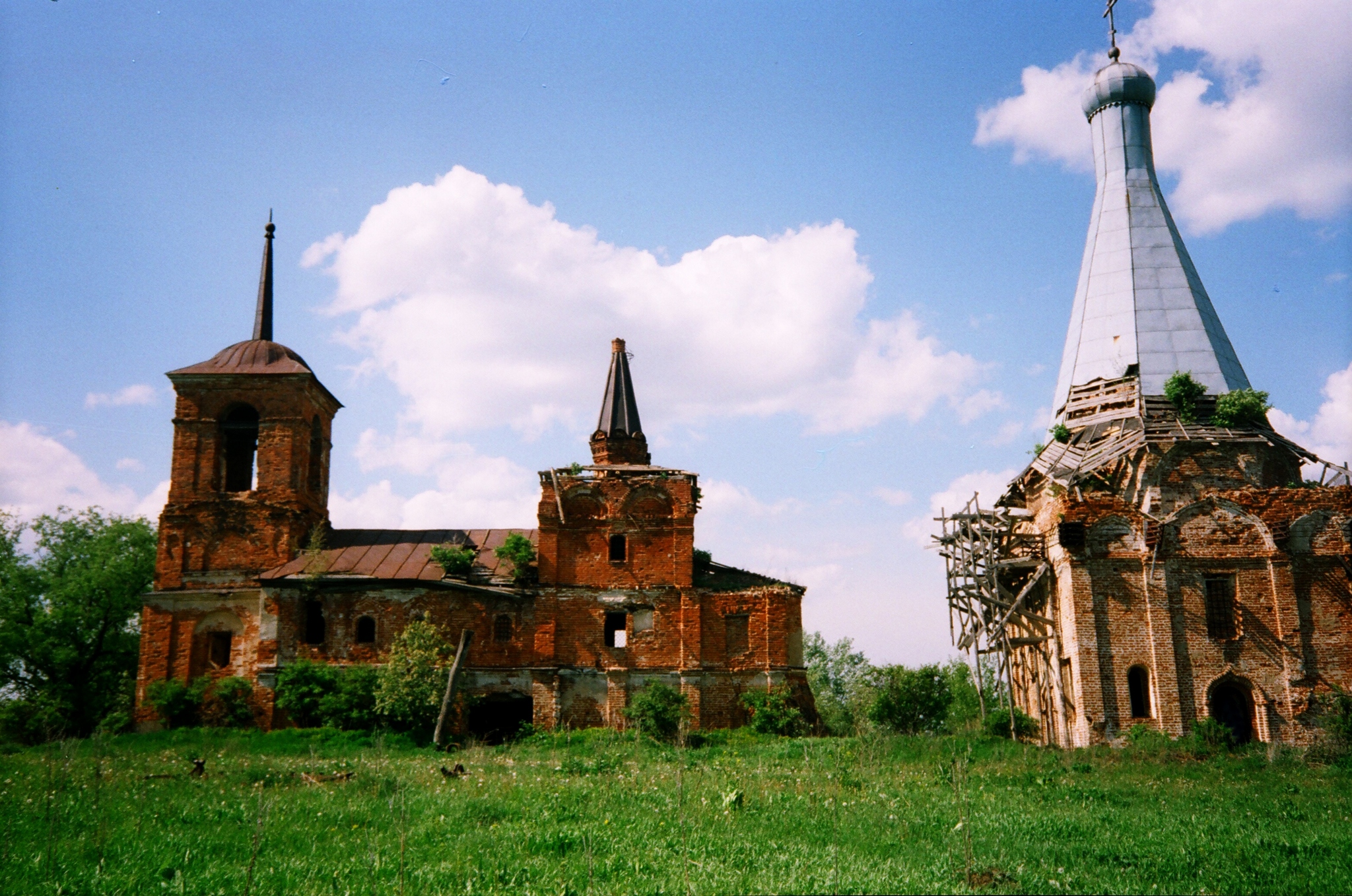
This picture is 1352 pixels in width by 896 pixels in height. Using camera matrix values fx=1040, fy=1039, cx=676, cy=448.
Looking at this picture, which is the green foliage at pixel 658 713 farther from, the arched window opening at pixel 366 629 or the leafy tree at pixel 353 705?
the arched window opening at pixel 366 629

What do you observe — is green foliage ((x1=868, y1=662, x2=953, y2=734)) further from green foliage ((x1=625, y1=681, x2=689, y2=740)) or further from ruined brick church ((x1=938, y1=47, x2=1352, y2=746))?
green foliage ((x1=625, y1=681, x2=689, y2=740))

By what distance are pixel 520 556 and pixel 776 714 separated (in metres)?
7.43

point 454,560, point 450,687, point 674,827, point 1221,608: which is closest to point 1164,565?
point 1221,608

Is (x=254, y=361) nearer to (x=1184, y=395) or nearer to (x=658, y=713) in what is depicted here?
(x=658, y=713)

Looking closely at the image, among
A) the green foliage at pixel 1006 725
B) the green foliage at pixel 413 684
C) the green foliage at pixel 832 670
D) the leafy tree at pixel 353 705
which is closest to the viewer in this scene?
the green foliage at pixel 1006 725

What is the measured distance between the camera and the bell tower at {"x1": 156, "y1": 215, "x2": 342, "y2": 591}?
26703 mm

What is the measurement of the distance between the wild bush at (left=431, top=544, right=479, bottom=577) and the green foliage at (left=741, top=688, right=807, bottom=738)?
7724mm

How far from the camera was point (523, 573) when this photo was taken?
1041 inches

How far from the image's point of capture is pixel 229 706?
81.8ft

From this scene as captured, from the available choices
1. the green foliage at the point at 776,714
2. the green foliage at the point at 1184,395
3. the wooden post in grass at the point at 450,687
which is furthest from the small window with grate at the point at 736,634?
the green foliage at the point at 1184,395

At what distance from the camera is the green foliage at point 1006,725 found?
2180 cm

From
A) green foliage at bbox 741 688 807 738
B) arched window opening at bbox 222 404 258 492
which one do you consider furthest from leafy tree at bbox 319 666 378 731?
green foliage at bbox 741 688 807 738

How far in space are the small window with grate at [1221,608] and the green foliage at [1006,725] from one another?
4085mm

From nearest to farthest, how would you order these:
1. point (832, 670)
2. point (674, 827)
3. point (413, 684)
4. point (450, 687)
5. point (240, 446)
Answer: point (674, 827) < point (450, 687) < point (413, 684) < point (240, 446) < point (832, 670)
